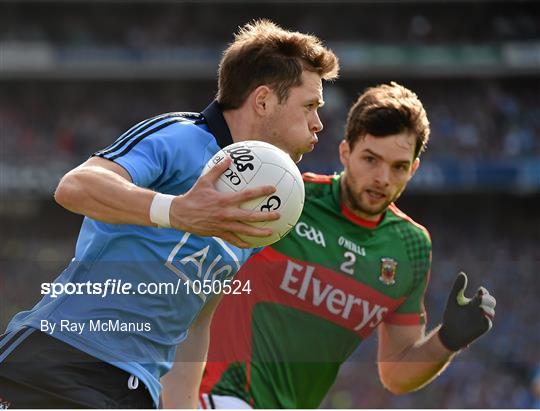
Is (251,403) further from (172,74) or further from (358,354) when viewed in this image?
(172,74)

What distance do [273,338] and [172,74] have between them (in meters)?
20.4

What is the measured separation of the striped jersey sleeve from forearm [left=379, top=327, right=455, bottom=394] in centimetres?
222

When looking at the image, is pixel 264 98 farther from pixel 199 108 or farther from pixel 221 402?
pixel 199 108

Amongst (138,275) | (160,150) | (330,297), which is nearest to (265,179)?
(160,150)

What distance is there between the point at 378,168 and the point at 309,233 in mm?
619

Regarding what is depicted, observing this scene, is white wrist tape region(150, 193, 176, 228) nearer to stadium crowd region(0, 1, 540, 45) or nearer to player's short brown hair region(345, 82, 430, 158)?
player's short brown hair region(345, 82, 430, 158)

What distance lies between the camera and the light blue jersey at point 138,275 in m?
3.78

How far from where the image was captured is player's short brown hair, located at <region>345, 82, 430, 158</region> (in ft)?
18.3

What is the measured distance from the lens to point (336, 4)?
2717cm

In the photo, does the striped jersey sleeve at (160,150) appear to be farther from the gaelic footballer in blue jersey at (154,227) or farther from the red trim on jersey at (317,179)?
the red trim on jersey at (317,179)

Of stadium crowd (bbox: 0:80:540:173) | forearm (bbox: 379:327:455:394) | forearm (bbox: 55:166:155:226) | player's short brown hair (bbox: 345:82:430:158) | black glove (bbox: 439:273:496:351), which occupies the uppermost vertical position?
stadium crowd (bbox: 0:80:540:173)

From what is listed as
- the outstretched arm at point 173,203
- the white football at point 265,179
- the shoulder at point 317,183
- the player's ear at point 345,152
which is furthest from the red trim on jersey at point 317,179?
the outstretched arm at point 173,203

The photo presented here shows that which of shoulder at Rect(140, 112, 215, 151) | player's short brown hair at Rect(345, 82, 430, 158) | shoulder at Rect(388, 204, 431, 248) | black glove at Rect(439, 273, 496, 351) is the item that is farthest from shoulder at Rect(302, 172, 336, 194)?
shoulder at Rect(140, 112, 215, 151)

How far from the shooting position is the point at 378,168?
5.48 metres
